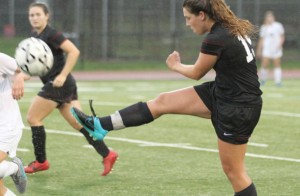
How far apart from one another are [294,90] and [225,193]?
13.5 meters

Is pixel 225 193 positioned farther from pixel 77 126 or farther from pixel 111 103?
pixel 111 103

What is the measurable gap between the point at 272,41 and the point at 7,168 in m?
18.7

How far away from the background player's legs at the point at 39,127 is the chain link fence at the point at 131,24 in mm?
19170

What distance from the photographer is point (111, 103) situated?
1744 centimetres

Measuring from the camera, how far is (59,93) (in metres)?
9.45

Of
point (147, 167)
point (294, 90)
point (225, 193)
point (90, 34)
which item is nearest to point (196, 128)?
point (147, 167)

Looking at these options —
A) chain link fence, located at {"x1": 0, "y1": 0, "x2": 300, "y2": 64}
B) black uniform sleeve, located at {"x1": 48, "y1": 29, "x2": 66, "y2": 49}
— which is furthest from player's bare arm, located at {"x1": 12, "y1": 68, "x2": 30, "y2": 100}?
chain link fence, located at {"x1": 0, "y1": 0, "x2": 300, "y2": 64}

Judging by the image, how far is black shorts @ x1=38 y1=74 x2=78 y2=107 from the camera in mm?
9422

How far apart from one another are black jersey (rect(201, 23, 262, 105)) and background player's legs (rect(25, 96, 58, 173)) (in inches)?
126

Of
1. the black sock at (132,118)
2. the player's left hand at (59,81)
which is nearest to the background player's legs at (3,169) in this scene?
the black sock at (132,118)

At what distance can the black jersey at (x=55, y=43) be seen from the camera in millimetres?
9164

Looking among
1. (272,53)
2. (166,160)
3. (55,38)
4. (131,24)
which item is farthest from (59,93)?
(131,24)

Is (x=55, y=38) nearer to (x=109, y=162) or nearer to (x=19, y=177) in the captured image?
(x=109, y=162)

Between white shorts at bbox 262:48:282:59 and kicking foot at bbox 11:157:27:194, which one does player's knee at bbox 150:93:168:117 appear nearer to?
kicking foot at bbox 11:157:27:194
